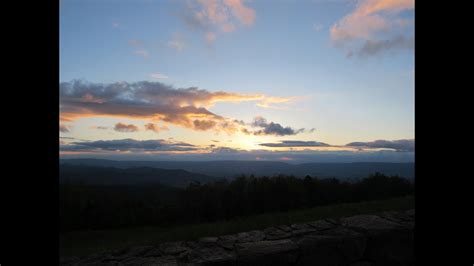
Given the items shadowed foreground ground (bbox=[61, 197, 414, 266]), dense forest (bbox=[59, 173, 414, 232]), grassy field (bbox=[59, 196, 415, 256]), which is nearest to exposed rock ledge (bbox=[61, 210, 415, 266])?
shadowed foreground ground (bbox=[61, 197, 414, 266])

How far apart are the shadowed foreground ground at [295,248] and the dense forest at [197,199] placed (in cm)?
255

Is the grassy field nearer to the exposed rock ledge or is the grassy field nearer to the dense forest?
the dense forest

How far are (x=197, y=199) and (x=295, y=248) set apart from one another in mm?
3846

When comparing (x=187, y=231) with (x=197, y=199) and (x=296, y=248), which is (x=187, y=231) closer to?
(x=296, y=248)

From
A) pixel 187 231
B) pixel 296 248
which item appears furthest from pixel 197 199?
pixel 296 248

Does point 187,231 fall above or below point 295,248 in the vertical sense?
below

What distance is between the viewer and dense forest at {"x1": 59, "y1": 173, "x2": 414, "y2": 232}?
7.00 meters

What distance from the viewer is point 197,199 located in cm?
755

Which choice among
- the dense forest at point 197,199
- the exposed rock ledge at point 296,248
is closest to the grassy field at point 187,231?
the dense forest at point 197,199

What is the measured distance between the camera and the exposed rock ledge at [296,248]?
3.88 metres
